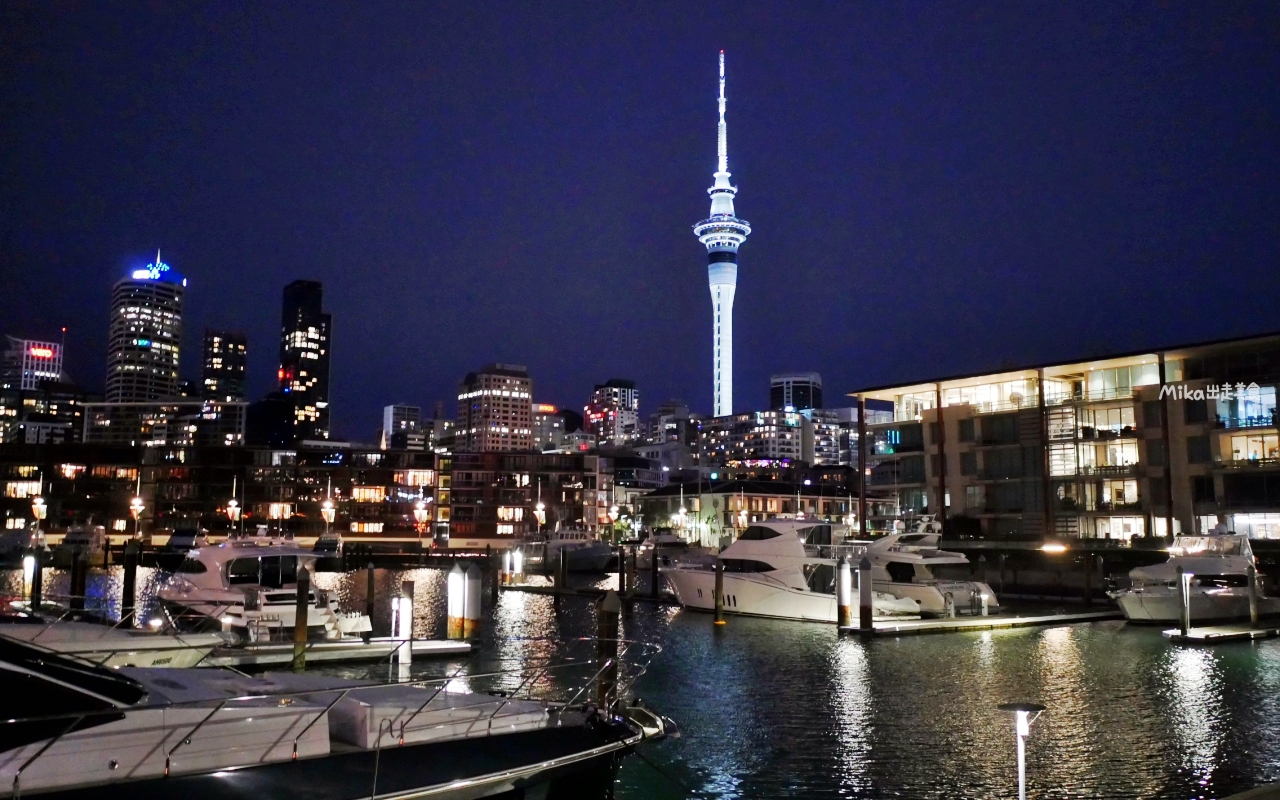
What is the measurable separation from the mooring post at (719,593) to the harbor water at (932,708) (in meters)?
0.71

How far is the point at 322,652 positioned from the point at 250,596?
3.43 metres

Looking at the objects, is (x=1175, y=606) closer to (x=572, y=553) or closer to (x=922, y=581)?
(x=922, y=581)

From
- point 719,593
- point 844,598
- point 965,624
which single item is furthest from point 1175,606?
point 719,593

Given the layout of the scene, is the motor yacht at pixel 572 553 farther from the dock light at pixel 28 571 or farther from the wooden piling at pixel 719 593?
the wooden piling at pixel 719 593

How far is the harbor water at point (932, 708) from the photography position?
16672 mm

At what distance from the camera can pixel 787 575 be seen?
39156 mm

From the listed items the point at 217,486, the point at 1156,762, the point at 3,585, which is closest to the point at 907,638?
the point at 1156,762

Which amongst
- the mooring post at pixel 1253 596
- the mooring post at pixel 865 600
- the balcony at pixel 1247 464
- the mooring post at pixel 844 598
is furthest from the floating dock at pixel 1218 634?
the balcony at pixel 1247 464

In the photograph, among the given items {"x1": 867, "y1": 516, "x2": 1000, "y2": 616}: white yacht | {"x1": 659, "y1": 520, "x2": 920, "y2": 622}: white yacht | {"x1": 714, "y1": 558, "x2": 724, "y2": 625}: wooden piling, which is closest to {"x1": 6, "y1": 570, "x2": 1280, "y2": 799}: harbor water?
{"x1": 714, "y1": 558, "x2": 724, "y2": 625}: wooden piling

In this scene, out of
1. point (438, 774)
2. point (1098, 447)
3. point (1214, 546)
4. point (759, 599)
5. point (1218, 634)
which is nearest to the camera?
point (438, 774)

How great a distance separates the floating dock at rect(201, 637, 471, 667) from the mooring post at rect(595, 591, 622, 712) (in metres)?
6.64

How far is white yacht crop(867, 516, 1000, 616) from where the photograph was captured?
1548 inches

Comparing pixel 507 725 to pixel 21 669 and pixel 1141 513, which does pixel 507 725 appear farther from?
pixel 1141 513

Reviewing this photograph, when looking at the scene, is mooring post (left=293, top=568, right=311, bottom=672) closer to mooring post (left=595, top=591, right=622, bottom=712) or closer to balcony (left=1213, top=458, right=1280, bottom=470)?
mooring post (left=595, top=591, right=622, bottom=712)
